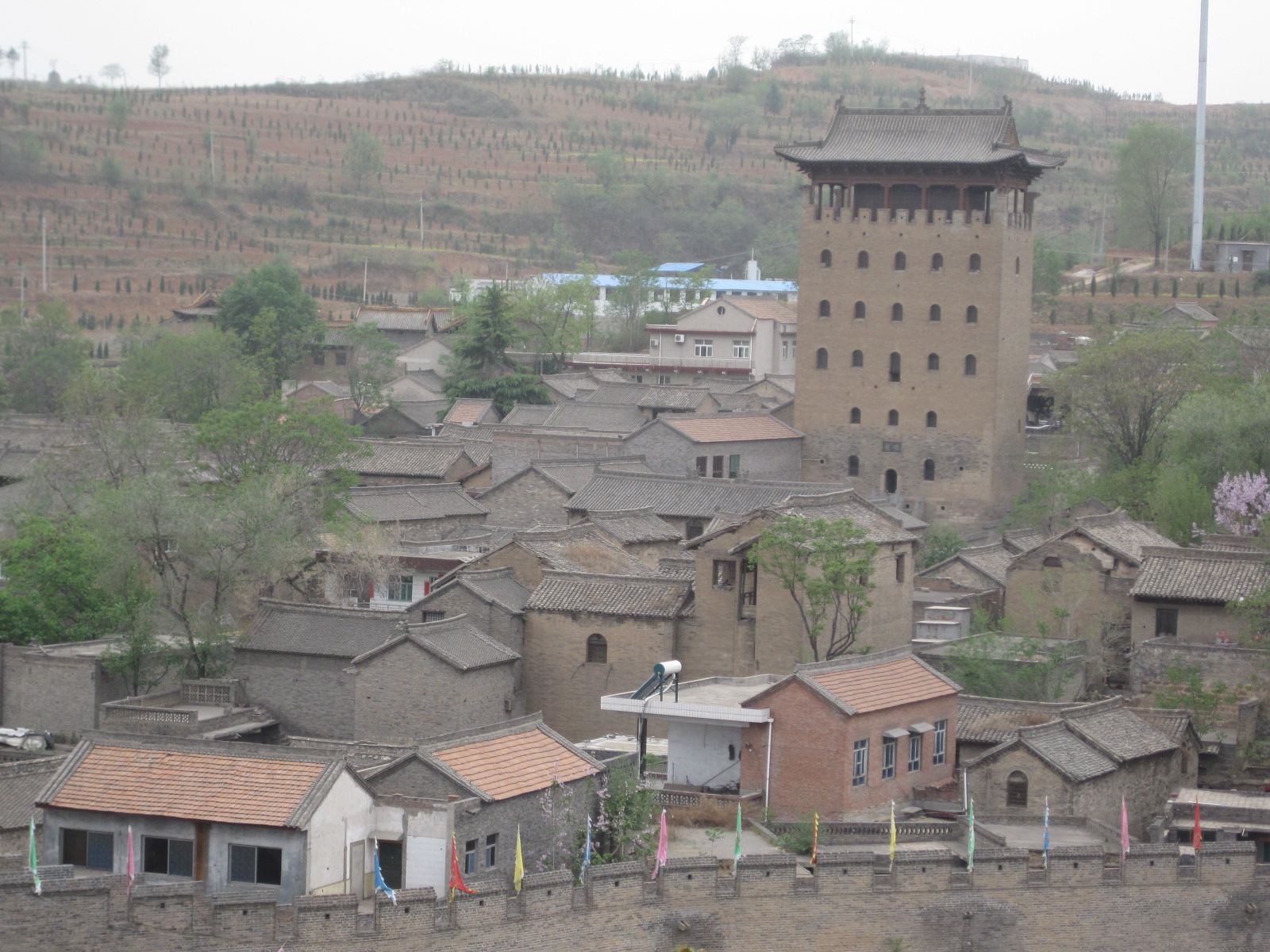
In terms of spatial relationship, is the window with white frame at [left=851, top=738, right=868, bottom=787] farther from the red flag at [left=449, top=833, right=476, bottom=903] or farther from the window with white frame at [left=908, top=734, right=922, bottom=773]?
the red flag at [left=449, top=833, right=476, bottom=903]

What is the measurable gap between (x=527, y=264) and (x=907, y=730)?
322 feet

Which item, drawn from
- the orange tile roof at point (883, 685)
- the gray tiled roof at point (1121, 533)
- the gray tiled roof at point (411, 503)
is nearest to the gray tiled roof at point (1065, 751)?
the orange tile roof at point (883, 685)

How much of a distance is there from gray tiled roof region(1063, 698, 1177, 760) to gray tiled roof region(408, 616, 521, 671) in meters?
10.1

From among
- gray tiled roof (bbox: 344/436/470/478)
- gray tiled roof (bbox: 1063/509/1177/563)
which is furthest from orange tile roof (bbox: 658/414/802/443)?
gray tiled roof (bbox: 1063/509/1177/563)

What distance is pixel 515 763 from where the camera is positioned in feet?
96.1

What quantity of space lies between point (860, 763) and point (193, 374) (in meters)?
44.1

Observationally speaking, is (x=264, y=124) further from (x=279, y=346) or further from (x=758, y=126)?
(x=279, y=346)

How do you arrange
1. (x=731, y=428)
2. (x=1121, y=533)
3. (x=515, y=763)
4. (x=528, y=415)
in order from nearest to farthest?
(x=515, y=763) → (x=1121, y=533) → (x=731, y=428) → (x=528, y=415)

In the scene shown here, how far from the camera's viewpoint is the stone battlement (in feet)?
82.8

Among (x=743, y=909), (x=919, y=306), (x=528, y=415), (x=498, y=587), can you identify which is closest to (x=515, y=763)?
(x=743, y=909)

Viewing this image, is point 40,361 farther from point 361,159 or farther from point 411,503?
point 361,159

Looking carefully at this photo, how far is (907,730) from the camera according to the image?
32.4 metres

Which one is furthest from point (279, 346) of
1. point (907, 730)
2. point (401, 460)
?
point (907, 730)

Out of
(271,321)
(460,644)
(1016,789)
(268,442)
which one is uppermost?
(271,321)
